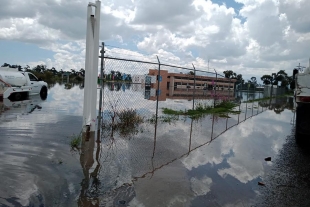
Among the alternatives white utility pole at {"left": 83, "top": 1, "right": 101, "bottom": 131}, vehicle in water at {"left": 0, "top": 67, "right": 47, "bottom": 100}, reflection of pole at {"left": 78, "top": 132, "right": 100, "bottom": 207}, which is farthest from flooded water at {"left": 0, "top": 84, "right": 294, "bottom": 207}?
vehicle in water at {"left": 0, "top": 67, "right": 47, "bottom": 100}

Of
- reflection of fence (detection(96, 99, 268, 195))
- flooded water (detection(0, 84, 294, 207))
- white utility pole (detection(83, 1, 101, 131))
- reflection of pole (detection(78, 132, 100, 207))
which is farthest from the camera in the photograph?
white utility pole (detection(83, 1, 101, 131))

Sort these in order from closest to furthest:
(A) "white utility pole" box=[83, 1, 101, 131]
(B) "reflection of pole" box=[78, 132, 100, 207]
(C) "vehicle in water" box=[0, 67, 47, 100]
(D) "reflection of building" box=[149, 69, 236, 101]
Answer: (B) "reflection of pole" box=[78, 132, 100, 207] < (A) "white utility pole" box=[83, 1, 101, 131] < (C) "vehicle in water" box=[0, 67, 47, 100] < (D) "reflection of building" box=[149, 69, 236, 101]

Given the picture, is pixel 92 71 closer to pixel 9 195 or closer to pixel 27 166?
pixel 27 166

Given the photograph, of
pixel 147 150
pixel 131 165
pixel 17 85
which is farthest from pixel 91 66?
pixel 17 85

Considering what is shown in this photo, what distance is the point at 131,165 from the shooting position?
538 cm

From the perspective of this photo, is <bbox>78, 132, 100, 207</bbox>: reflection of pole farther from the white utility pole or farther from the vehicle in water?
the vehicle in water

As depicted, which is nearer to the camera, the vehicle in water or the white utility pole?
the white utility pole

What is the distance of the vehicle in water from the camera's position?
17.8 metres

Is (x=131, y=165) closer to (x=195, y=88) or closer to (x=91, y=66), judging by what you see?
(x=91, y=66)

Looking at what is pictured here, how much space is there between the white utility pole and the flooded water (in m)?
0.69

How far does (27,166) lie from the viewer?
16.3ft

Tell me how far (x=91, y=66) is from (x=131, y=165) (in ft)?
11.0

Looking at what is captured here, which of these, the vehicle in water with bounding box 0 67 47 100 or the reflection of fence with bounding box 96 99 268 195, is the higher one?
the vehicle in water with bounding box 0 67 47 100

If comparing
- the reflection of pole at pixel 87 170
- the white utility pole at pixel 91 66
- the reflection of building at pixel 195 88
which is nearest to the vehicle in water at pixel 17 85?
the reflection of building at pixel 195 88
